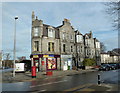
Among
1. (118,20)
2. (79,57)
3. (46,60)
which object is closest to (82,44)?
(79,57)

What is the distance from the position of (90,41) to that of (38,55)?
21.8m

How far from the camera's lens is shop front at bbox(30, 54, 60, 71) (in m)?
30.6

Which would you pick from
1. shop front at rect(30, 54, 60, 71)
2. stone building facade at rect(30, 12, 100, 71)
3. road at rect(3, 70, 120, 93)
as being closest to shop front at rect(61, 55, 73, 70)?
stone building facade at rect(30, 12, 100, 71)

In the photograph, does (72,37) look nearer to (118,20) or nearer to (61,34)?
(61,34)

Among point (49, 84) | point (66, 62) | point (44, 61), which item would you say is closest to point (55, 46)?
point (44, 61)

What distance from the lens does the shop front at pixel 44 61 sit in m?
30.6

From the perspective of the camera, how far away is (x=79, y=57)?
133 feet

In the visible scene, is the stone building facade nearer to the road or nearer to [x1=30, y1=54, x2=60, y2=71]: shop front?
[x1=30, y1=54, x2=60, y2=71]: shop front

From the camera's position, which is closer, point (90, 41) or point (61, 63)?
point (61, 63)

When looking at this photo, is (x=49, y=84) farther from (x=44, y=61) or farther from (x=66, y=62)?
(x=66, y=62)

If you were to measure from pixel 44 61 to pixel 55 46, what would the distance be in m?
4.70

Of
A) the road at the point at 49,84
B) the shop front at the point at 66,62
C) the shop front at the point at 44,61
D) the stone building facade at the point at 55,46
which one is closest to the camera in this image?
the road at the point at 49,84

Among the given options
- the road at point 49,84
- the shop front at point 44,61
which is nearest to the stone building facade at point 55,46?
the shop front at point 44,61

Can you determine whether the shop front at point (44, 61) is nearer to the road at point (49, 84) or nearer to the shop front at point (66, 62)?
the shop front at point (66, 62)
